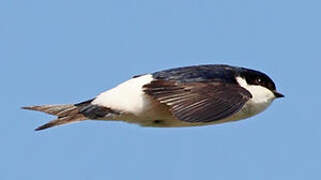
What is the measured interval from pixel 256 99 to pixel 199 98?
0.93 m

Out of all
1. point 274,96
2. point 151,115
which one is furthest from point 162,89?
point 274,96

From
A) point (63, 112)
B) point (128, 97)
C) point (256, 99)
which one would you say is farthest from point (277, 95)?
point (63, 112)

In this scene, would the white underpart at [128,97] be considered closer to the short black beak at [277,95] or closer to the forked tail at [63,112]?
the forked tail at [63,112]

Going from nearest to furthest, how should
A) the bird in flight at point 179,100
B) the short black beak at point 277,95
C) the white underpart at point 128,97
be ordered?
the bird in flight at point 179,100 < the white underpart at point 128,97 < the short black beak at point 277,95

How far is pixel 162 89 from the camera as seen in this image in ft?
46.9

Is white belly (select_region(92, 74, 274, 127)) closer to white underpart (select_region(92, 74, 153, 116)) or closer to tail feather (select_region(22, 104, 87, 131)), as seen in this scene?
white underpart (select_region(92, 74, 153, 116))

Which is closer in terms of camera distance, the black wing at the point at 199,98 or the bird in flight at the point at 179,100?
the black wing at the point at 199,98

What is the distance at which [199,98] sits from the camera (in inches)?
556

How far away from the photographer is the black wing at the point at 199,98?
45.5 ft

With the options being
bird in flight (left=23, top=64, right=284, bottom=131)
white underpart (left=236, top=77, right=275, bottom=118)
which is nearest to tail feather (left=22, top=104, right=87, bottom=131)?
bird in flight (left=23, top=64, right=284, bottom=131)

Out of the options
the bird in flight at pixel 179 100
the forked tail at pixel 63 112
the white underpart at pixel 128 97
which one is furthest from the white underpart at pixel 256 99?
Answer: the forked tail at pixel 63 112

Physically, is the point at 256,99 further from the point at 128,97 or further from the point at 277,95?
the point at 128,97

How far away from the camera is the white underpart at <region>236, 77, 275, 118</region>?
1478 centimetres

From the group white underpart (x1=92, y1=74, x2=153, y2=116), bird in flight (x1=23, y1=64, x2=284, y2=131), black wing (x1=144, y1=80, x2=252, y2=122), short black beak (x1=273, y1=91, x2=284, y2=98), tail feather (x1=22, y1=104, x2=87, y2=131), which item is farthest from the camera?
short black beak (x1=273, y1=91, x2=284, y2=98)
